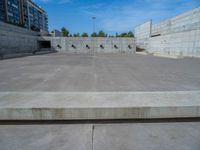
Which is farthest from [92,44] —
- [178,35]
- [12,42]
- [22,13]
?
[22,13]

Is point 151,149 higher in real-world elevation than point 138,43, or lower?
lower

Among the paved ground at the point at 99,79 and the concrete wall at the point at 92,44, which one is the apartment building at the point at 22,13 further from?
the paved ground at the point at 99,79

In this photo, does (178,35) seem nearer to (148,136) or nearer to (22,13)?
(148,136)

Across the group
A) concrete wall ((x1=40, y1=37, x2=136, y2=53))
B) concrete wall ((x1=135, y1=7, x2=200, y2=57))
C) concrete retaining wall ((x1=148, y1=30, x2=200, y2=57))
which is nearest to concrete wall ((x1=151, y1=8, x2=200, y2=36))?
concrete wall ((x1=135, y1=7, x2=200, y2=57))

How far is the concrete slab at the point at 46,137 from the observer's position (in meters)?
2.21

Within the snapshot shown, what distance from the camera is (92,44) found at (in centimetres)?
3462

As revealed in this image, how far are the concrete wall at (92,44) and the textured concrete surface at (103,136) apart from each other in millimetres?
32816

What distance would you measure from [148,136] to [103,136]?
0.80 metres

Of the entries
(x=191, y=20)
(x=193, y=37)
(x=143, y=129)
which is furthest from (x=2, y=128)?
(x=191, y=20)

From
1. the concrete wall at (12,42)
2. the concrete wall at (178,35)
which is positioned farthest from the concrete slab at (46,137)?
the concrete wall at (178,35)

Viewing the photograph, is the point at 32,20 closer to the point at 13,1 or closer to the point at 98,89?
the point at 13,1

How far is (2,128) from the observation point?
2.71 metres

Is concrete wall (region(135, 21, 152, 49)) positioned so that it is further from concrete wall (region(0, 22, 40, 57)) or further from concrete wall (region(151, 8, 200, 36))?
concrete wall (region(0, 22, 40, 57))

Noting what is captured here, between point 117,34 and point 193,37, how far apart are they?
162 ft
